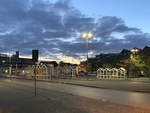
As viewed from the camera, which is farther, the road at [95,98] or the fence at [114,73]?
the fence at [114,73]

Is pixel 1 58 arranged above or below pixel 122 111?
above

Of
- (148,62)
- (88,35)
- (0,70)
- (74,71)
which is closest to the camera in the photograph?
(148,62)

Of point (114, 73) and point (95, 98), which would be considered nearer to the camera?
point (95, 98)

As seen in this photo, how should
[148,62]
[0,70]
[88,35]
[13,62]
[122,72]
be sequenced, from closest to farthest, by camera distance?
[148,62]
[88,35]
[122,72]
[0,70]
[13,62]

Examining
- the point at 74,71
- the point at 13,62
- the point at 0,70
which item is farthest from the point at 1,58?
the point at 74,71

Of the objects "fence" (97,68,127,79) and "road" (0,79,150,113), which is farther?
"fence" (97,68,127,79)

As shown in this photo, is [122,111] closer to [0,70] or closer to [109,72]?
[109,72]

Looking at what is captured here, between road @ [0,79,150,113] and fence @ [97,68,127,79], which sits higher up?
fence @ [97,68,127,79]

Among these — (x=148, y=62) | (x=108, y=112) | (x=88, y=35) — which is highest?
(x=88, y=35)

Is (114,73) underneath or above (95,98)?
above

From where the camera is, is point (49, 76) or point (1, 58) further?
point (1, 58)

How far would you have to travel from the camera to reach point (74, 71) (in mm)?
72562

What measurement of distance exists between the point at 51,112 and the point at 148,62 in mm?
19008

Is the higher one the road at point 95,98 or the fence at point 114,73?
the fence at point 114,73
